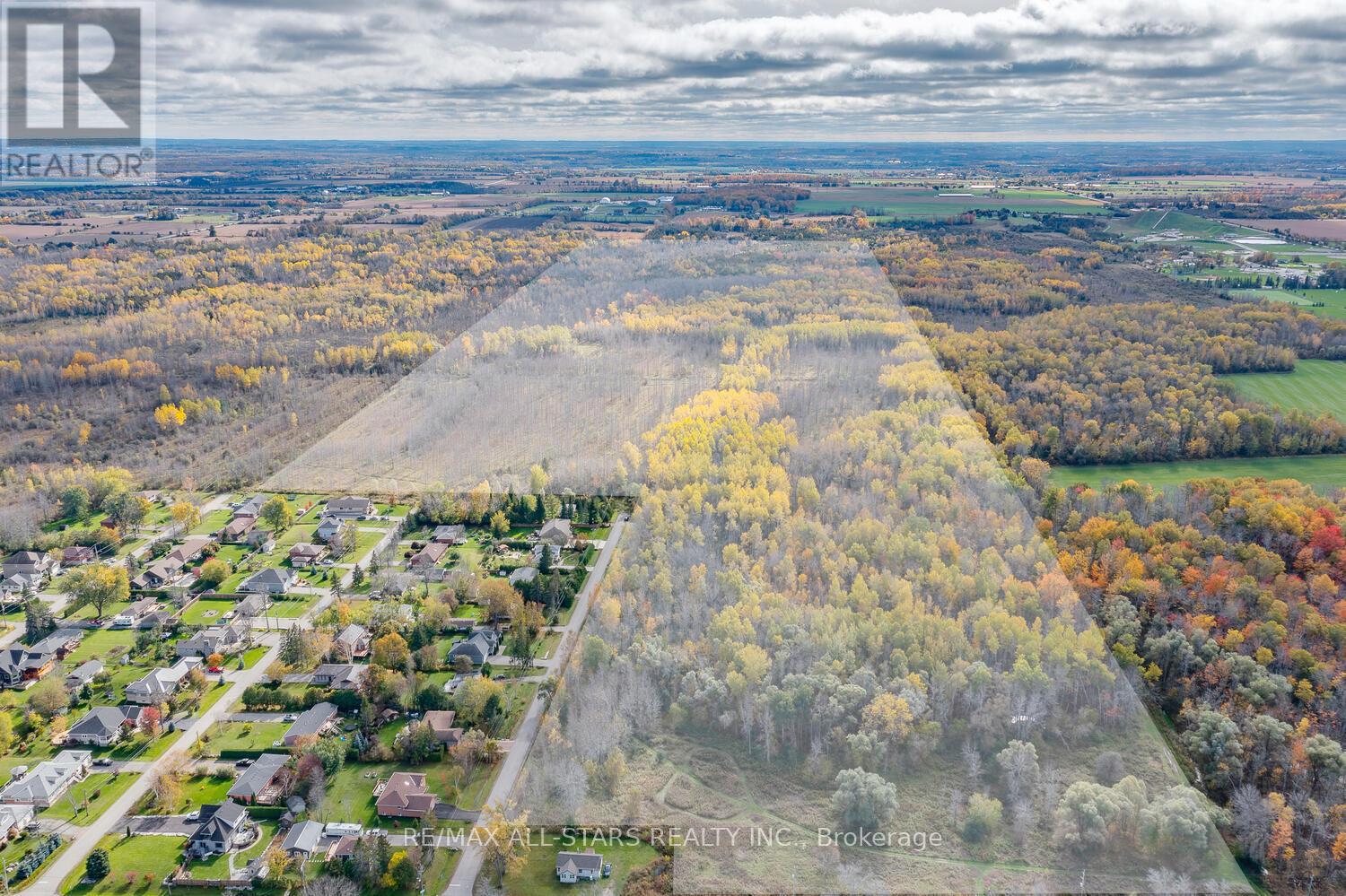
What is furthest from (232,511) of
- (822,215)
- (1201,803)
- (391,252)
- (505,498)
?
(822,215)

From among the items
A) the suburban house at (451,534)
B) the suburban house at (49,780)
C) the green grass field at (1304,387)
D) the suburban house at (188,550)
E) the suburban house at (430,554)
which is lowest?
the suburban house at (49,780)

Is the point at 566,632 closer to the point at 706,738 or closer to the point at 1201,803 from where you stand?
the point at 706,738

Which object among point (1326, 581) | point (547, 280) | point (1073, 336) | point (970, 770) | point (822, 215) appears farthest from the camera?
point (822, 215)

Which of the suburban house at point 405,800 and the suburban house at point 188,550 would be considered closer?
the suburban house at point 405,800

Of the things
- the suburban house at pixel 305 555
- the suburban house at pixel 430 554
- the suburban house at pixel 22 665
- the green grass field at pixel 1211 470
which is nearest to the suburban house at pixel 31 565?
the suburban house at pixel 22 665

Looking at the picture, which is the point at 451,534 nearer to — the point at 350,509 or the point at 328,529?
the point at 328,529

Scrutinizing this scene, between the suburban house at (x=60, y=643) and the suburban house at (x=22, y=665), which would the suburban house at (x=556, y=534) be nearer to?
the suburban house at (x=60, y=643)

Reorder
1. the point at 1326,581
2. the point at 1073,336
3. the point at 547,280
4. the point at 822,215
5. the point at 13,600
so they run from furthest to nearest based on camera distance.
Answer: the point at 822,215
the point at 547,280
the point at 1073,336
the point at 13,600
the point at 1326,581

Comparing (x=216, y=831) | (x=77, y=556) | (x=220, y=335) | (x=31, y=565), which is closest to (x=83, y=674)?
(x=31, y=565)
